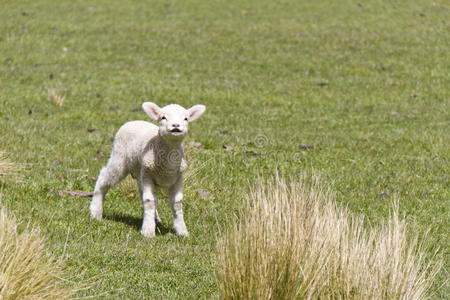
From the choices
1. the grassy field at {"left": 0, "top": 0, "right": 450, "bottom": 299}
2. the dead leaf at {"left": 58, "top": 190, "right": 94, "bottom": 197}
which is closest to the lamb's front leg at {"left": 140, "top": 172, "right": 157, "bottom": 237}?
the grassy field at {"left": 0, "top": 0, "right": 450, "bottom": 299}

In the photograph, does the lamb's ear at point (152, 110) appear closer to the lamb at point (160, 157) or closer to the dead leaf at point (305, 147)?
the lamb at point (160, 157)

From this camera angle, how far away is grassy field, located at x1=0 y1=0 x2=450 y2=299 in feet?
24.1

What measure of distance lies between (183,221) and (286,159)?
168 inches

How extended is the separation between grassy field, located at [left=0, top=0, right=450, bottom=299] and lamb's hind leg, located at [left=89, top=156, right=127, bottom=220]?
0.21m

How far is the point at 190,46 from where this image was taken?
22578 millimetres

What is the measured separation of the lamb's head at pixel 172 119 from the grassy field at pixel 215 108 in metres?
1.30

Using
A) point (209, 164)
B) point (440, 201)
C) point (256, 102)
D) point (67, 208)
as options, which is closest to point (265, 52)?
point (256, 102)

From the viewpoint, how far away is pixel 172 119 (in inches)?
275

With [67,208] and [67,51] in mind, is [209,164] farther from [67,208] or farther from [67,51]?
[67,51]

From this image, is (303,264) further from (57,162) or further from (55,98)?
(55,98)

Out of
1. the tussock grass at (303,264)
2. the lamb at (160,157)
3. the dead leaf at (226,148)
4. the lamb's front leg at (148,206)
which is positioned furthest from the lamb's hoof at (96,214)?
the dead leaf at (226,148)

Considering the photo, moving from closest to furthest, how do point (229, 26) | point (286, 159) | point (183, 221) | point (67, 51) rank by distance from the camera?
point (183, 221)
point (286, 159)
point (67, 51)
point (229, 26)

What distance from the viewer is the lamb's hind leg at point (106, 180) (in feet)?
26.0

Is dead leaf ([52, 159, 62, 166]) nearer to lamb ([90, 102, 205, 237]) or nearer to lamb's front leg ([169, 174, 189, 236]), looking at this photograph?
lamb ([90, 102, 205, 237])
